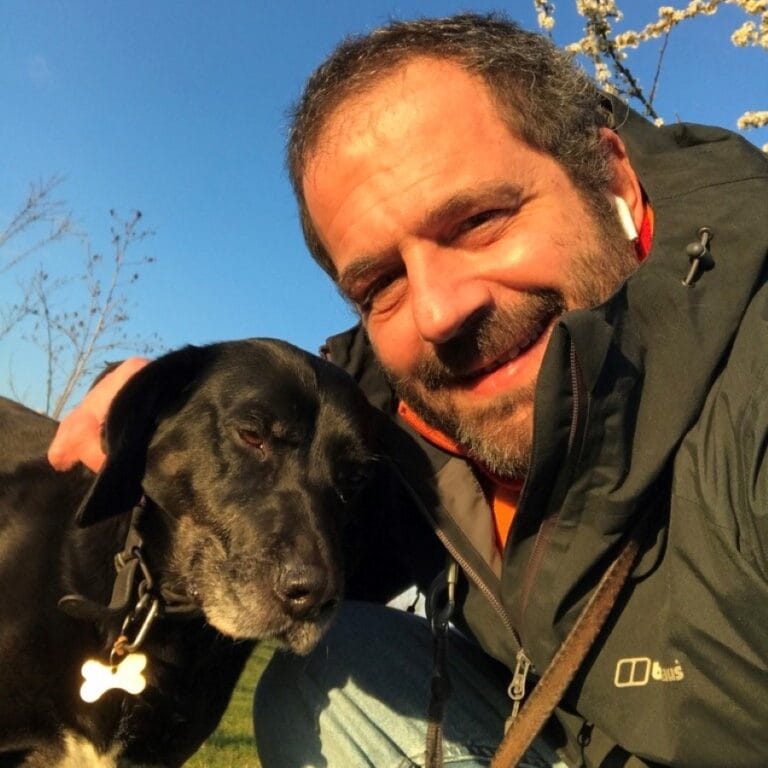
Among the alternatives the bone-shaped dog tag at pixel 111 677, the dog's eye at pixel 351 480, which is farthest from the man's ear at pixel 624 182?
the bone-shaped dog tag at pixel 111 677

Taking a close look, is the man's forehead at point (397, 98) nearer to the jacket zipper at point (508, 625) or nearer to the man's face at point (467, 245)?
the man's face at point (467, 245)

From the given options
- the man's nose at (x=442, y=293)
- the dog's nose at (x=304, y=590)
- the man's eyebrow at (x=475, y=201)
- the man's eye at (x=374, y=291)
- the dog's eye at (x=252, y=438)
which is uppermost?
the man's eyebrow at (x=475, y=201)

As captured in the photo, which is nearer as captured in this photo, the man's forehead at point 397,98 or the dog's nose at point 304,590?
the dog's nose at point 304,590

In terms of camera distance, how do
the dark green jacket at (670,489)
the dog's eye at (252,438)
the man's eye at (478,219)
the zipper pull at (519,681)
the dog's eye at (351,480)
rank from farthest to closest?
1. the dog's eye at (351,480)
2. the dog's eye at (252,438)
3. the man's eye at (478,219)
4. the zipper pull at (519,681)
5. the dark green jacket at (670,489)

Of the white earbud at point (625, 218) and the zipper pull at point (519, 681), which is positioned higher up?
the white earbud at point (625, 218)

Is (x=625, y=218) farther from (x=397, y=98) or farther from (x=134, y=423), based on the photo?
(x=134, y=423)

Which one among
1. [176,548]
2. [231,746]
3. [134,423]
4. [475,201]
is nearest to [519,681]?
[176,548]

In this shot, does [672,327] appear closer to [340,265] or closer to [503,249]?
[503,249]

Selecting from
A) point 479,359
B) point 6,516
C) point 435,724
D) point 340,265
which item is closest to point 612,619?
point 435,724
